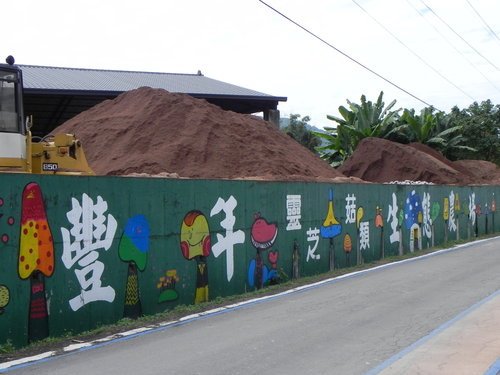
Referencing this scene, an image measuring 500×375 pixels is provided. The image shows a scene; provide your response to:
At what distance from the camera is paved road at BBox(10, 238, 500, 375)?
23.3 feet

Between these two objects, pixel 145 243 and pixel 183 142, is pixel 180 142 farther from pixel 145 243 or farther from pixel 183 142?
pixel 145 243

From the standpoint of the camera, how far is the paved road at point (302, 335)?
711cm

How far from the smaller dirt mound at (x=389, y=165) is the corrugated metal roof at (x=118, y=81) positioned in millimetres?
8736

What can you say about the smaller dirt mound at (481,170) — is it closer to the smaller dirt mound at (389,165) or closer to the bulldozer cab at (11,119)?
the smaller dirt mound at (389,165)

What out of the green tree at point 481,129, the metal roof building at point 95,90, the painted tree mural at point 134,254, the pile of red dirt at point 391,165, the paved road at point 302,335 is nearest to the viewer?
the paved road at point 302,335

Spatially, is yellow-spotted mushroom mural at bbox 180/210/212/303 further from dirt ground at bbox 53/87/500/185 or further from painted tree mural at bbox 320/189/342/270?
dirt ground at bbox 53/87/500/185

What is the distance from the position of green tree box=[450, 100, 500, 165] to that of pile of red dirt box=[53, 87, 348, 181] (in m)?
33.5

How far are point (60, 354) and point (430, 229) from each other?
64.0ft

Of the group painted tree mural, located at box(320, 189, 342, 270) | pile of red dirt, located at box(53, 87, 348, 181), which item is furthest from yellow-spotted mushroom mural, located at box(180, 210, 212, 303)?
pile of red dirt, located at box(53, 87, 348, 181)

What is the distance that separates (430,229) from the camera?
24797mm

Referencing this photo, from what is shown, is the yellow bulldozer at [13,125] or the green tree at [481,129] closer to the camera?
the yellow bulldozer at [13,125]

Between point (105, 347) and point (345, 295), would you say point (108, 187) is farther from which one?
point (345, 295)

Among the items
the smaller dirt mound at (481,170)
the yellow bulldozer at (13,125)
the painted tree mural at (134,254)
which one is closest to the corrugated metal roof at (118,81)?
the yellow bulldozer at (13,125)

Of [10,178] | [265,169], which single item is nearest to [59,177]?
[10,178]
